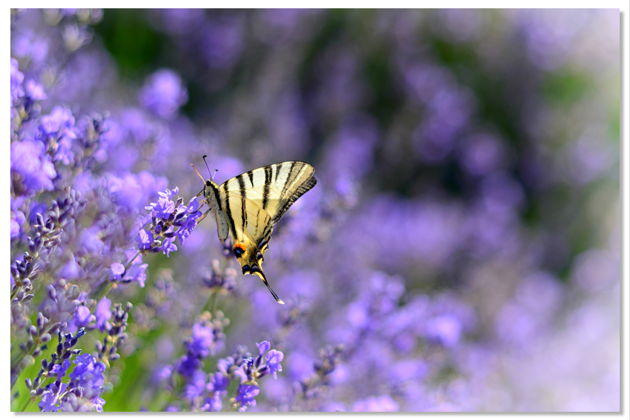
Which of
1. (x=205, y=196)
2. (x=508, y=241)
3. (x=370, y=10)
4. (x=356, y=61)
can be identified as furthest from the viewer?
(x=508, y=241)

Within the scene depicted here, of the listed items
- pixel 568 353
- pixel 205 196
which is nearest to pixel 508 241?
pixel 568 353

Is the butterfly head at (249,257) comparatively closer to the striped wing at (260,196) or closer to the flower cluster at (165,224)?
the striped wing at (260,196)

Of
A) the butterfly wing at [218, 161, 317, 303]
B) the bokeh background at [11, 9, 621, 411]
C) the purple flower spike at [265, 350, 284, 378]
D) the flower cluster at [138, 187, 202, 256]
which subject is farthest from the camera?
the bokeh background at [11, 9, 621, 411]

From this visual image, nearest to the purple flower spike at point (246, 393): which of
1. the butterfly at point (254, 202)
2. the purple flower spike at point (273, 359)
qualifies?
the purple flower spike at point (273, 359)

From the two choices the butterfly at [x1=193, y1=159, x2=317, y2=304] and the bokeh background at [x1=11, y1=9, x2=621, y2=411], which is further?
the bokeh background at [x1=11, y1=9, x2=621, y2=411]

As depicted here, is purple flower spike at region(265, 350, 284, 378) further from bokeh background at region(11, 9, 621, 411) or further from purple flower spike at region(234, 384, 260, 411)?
bokeh background at region(11, 9, 621, 411)

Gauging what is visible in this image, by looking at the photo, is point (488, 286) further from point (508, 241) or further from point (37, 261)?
point (37, 261)

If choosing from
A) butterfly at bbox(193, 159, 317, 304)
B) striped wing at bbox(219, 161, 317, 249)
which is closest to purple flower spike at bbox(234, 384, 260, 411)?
butterfly at bbox(193, 159, 317, 304)

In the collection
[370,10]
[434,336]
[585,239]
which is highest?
[370,10]

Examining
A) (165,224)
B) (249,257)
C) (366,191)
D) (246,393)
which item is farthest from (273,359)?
(366,191)
